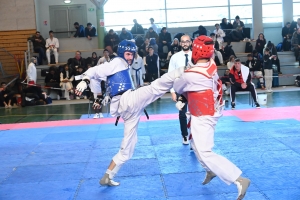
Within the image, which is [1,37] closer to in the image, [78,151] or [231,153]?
[78,151]

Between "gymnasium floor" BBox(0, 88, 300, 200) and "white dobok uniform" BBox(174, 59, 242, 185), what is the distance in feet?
1.85

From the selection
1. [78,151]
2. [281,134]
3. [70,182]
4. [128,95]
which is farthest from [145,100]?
[281,134]

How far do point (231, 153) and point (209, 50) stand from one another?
2.69m

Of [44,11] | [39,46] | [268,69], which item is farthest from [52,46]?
[268,69]

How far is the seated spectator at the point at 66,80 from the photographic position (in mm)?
17344

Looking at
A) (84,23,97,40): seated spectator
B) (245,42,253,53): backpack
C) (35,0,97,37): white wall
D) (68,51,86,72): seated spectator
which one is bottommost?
(68,51,86,72): seated spectator

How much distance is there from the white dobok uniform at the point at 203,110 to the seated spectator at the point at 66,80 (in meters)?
13.1

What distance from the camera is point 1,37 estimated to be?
69.2ft

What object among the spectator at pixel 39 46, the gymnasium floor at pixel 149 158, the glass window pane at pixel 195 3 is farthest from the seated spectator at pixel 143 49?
the gymnasium floor at pixel 149 158

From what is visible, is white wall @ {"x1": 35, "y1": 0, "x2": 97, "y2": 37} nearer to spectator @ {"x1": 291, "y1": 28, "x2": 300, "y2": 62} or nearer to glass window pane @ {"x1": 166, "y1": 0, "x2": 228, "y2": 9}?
glass window pane @ {"x1": 166, "y1": 0, "x2": 228, "y2": 9}

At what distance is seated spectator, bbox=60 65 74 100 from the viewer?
56.9ft

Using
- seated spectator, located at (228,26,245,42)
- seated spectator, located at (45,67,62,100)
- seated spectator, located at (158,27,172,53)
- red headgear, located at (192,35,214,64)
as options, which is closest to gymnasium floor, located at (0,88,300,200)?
red headgear, located at (192,35,214,64)

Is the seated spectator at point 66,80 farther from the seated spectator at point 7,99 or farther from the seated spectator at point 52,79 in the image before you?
the seated spectator at point 7,99

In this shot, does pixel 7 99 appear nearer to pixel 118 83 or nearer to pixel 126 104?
pixel 118 83
